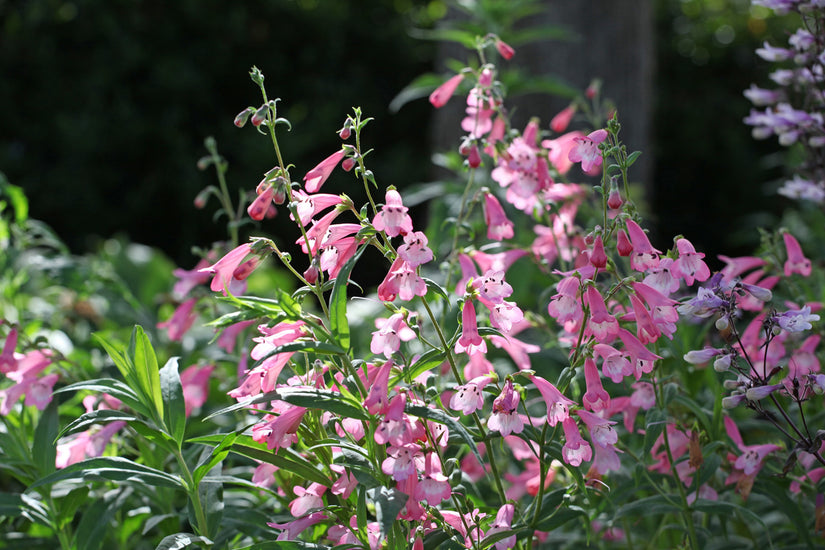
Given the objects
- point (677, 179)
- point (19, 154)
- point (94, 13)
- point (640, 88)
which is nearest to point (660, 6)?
point (677, 179)

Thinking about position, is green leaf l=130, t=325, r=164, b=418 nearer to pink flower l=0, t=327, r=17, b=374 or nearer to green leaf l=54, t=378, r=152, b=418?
green leaf l=54, t=378, r=152, b=418

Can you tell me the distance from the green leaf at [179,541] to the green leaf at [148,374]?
228 mm

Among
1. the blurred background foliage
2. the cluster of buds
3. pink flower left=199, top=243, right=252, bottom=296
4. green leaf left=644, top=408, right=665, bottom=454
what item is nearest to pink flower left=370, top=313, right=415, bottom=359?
pink flower left=199, top=243, right=252, bottom=296

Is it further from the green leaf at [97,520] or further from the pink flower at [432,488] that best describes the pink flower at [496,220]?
the green leaf at [97,520]

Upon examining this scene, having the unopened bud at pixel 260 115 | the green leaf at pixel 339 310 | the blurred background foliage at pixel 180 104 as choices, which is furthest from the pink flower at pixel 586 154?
the blurred background foliage at pixel 180 104

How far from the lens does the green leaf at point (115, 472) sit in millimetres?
1328

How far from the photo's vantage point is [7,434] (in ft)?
6.01

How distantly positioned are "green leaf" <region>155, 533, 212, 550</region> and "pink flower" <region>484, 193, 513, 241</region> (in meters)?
0.87

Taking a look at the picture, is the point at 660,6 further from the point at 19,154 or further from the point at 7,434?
the point at 7,434

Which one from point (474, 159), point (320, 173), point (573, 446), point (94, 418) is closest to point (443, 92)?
point (474, 159)

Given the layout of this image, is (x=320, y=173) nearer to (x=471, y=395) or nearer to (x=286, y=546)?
(x=471, y=395)

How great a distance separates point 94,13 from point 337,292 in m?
7.48

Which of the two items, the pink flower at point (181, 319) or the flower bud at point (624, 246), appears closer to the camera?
the flower bud at point (624, 246)

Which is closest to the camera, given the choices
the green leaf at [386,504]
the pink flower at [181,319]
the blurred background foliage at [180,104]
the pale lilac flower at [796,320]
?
the green leaf at [386,504]
